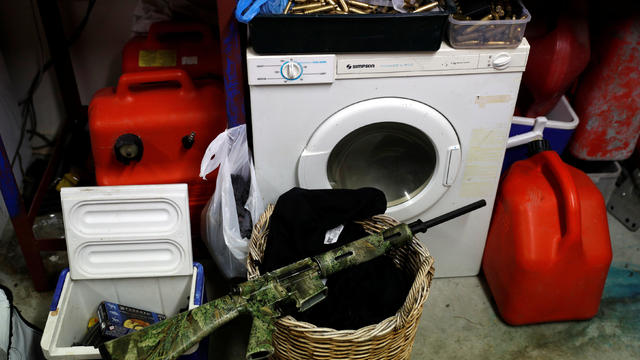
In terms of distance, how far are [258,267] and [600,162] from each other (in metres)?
1.54

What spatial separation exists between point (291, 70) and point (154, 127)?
0.57 meters

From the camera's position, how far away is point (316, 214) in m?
1.66

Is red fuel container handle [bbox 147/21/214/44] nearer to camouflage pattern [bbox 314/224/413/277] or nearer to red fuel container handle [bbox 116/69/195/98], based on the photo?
red fuel container handle [bbox 116/69/195/98]

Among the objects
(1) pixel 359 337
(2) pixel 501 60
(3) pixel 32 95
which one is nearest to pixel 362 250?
(1) pixel 359 337

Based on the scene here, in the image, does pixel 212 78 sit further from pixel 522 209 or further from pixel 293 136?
pixel 522 209

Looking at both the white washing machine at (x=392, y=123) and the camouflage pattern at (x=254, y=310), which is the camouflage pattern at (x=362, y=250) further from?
the white washing machine at (x=392, y=123)

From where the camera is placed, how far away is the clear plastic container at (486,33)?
1.61 metres

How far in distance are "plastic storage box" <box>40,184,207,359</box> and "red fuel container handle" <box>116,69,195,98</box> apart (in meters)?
0.48

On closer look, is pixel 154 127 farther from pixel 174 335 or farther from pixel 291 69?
pixel 174 335

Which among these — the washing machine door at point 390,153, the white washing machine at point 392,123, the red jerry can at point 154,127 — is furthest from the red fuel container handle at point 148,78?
the washing machine door at point 390,153

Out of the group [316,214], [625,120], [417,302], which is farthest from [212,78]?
[625,120]

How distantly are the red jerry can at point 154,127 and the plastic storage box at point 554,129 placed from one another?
1.02 meters

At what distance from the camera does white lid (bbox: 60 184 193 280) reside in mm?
1585

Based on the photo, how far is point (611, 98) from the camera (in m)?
2.12
